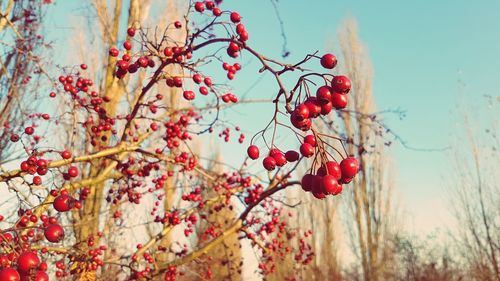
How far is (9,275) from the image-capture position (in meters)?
1.17

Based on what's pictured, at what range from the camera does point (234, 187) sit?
3.68 metres

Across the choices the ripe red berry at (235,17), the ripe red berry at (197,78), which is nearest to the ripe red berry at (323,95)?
the ripe red berry at (235,17)

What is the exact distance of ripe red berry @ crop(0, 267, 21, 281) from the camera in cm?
116

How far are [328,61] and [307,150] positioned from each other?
0.30 m

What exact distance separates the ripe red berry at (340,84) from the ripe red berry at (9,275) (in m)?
1.11

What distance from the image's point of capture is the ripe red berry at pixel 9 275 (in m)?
1.16

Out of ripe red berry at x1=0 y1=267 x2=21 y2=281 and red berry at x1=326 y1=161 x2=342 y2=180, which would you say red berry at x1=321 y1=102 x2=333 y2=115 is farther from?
ripe red berry at x1=0 y1=267 x2=21 y2=281

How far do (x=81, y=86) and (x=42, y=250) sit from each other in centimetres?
114

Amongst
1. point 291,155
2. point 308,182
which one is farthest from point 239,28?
point 308,182

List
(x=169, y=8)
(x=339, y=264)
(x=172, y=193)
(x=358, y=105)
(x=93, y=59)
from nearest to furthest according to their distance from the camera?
(x=93, y=59) → (x=169, y=8) → (x=172, y=193) → (x=358, y=105) → (x=339, y=264)

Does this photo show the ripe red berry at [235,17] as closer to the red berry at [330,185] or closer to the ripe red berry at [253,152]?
the ripe red berry at [253,152]

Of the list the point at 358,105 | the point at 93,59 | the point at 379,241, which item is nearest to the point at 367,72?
the point at 358,105

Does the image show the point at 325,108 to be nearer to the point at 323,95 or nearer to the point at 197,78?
the point at 323,95

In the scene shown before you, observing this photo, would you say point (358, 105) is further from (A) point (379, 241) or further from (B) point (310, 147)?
(B) point (310, 147)
